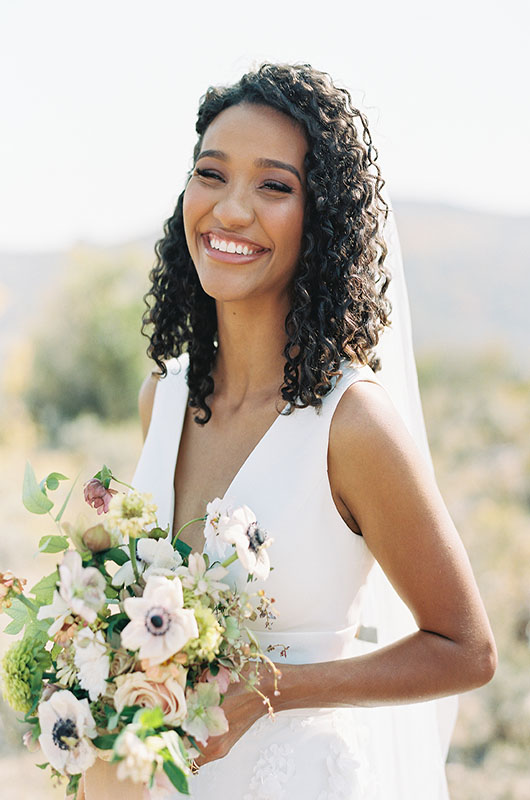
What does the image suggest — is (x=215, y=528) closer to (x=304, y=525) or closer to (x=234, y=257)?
(x=304, y=525)

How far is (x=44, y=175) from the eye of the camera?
23906 mm

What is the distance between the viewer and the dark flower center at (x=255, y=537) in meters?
1.50

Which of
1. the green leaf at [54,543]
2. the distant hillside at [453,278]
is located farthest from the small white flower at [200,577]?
the distant hillside at [453,278]

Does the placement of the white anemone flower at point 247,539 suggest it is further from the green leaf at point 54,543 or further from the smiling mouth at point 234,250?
the smiling mouth at point 234,250

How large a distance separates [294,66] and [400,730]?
1749 millimetres

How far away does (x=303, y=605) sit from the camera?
6.19 feet

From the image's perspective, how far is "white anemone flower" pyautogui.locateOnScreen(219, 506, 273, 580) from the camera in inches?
57.5

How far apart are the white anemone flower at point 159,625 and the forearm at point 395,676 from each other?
0.45m

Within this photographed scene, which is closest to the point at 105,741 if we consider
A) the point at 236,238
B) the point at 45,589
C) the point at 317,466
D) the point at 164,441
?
the point at 45,589

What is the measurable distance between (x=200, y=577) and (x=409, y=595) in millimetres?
503

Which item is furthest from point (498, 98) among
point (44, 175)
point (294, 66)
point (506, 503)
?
point (294, 66)

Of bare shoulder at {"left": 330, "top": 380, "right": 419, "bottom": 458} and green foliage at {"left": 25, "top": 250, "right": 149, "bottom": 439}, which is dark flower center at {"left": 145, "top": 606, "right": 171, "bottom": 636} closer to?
bare shoulder at {"left": 330, "top": 380, "right": 419, "bottom": 458}

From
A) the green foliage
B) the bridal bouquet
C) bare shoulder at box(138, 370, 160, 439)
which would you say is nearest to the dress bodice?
the bridal bouquet

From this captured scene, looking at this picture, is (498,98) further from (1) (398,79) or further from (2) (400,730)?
(2) (400,730)
